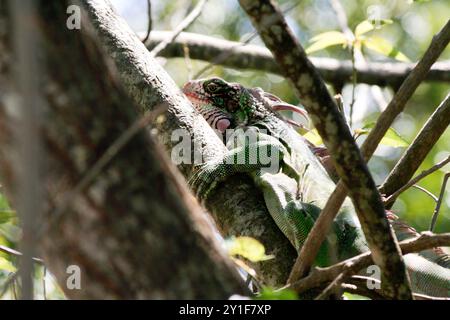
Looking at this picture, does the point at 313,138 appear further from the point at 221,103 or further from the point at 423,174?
the point at 423,174

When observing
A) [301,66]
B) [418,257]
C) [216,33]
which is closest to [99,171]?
[301,66]

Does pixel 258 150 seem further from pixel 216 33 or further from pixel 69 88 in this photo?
pixel 216 33

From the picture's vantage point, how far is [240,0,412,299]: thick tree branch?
3.04 meters

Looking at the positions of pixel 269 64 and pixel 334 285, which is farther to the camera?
pixel 269 64

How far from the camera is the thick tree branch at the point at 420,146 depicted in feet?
15.4

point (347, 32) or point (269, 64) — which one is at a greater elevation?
point (269, 64)

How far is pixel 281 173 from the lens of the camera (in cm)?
579

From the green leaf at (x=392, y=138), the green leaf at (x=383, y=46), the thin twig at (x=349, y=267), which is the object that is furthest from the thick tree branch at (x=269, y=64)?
the thin twig at (x=349, y=267)

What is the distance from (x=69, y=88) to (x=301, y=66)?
3.35 feet

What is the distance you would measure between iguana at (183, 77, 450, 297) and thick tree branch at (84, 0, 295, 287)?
3.2 inches

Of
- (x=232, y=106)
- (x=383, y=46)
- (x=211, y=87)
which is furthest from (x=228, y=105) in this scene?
(x=383, y=46)

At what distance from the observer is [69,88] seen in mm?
2547

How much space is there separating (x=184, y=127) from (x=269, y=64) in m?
4.04
